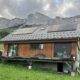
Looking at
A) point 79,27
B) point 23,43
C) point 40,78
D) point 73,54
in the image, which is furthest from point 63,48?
point 40,78

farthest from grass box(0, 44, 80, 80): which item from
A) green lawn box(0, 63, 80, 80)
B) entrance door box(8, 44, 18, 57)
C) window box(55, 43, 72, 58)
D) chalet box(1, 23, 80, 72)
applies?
entrance door box(8, 44, 18, 57)

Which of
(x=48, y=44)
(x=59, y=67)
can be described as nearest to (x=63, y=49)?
(x=59, y=67)

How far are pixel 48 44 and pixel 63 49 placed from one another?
82.0 inches

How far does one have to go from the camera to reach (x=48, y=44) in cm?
2825

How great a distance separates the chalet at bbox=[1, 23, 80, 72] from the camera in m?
26.2

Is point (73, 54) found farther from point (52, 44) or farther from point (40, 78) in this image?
point (40, 78)

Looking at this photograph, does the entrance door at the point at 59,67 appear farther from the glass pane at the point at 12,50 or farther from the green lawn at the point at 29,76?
the glass pane at the point at 12,50

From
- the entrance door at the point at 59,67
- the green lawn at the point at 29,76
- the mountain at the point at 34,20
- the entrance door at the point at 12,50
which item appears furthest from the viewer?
the mountain at the point at 34,20

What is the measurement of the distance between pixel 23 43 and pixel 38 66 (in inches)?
154

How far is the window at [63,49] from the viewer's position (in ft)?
87.6

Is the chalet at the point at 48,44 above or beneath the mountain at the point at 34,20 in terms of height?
beneath

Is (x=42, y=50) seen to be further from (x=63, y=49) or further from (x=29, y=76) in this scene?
(x=29, y=76)

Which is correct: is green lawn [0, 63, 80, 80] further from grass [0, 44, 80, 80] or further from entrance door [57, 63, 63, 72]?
entrance door [57, 63, 63, 72]

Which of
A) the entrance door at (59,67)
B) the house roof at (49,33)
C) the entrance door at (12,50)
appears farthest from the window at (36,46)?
the entrance door at (59,67)
